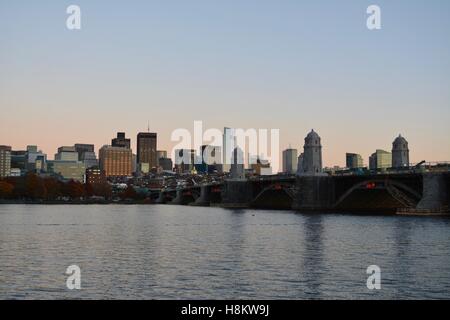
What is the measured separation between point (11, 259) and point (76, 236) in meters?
25.4

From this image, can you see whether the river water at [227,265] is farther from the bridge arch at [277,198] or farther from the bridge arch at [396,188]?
the bridge arch at [277,198]

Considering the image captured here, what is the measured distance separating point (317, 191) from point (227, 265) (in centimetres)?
10283

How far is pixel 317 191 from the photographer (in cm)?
14838

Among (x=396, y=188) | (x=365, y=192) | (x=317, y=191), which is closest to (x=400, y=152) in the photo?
(x=365, y=192)

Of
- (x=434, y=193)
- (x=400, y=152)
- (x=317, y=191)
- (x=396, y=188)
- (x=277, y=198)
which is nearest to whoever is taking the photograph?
(x=434, y=193)

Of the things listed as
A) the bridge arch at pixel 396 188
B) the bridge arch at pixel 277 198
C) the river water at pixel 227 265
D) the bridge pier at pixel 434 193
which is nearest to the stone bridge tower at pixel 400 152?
the bridge arch at pixel 396 188

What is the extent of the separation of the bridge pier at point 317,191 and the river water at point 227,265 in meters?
68.9

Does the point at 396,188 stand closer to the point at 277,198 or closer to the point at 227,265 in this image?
the point at 277,198

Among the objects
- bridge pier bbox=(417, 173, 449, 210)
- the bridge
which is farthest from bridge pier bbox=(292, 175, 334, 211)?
bridge pier bbox=(417, 173, 449, 210)

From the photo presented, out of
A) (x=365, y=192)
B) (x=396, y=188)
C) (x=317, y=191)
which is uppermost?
(x=396, y=188)

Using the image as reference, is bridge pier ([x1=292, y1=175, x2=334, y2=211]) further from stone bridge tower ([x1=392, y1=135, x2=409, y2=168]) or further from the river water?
the river water
